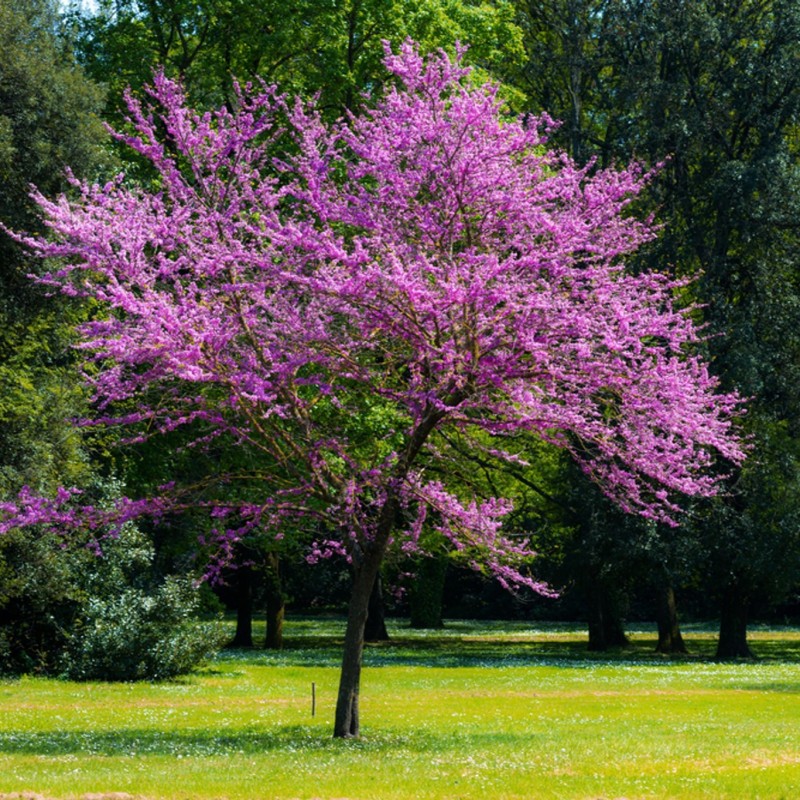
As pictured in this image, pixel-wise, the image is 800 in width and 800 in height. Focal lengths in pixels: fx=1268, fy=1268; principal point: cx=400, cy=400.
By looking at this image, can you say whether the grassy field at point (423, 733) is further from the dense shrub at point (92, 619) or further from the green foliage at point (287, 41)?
the green foliage at point (287, 41)

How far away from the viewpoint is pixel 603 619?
44375mm

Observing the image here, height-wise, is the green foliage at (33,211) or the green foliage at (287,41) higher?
the green foliage at (287,41)

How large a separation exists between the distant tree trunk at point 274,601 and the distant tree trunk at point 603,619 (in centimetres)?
1019

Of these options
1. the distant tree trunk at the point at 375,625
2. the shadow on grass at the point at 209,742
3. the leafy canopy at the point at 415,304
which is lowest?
the shadow on grass at the point at 209,742

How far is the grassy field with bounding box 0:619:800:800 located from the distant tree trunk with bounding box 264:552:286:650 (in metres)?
4.28

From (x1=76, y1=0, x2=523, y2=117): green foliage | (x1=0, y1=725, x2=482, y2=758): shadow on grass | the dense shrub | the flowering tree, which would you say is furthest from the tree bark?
(x1=76, y1=0, x2=523, y2=117): green foliage

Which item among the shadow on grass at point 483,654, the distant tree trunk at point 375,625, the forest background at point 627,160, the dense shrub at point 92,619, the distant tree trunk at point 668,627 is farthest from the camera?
the distant tree trunk at point 375,625

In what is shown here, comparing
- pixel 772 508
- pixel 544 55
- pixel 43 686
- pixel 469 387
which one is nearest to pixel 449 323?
pixel 469 387

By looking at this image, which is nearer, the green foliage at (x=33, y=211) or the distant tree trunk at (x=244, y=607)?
the green foliage at (x=33, y=211)

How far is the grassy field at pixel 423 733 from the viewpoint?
44.3ft

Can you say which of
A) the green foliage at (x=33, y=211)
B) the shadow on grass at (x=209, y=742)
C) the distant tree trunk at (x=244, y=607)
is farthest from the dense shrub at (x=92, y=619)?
the distant tree trunk at (x=244, y=607)

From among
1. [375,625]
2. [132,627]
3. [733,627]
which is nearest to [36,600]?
[132,627]

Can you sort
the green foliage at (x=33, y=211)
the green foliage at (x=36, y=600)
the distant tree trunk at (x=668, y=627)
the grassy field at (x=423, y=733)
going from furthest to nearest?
the distant tree trunk at (x=668, y=627) < the green foliage at (x=33, y=211) < the green foliage at (x=36, y=600) < the grassy field at (x=423, y=733)

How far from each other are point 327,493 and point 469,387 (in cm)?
285
